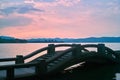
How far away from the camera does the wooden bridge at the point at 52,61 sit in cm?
1748

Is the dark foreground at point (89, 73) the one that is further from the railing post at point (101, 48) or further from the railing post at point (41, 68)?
the railing post at point (101, 48)

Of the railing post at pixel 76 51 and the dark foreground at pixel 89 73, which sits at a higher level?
the railing post at pixel 76 51

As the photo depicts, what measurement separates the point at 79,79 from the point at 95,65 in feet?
23.1

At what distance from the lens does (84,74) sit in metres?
22.4

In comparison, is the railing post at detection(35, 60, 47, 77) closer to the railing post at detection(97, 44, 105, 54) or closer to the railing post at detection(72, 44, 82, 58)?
the railing post at detection(72, 44, 82, 58)

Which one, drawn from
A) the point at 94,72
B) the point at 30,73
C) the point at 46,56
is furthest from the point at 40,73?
the point at 94,72

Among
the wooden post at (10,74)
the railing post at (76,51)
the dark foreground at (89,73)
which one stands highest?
the railing post at (76,51)

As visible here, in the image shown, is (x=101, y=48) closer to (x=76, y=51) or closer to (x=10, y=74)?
(x=76, y=51)

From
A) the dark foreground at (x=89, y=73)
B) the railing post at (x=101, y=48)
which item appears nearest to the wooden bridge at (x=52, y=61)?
the railing post at (x=101, y=48)

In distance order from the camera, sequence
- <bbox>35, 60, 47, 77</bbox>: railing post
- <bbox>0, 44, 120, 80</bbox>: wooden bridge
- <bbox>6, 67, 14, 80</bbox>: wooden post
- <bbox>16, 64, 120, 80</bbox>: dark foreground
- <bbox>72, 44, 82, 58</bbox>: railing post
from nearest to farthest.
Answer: <bbox>6, 67, 14, 80</bbox>: wooden post < <bbox>0, 44, 120, 80</bbox>: wooden bridge < <bbox>35, 60, 47, 77</bbox>: railing post < <bbox>16, 64, 120, 80</bbox>: dark foreground < <bbox>72, 44, 82, 58</bbox>: railing post

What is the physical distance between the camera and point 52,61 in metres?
20.2

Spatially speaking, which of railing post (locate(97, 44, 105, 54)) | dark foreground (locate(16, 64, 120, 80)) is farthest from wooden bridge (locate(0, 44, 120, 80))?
dark foreground (locate(16, 64, 120, 80))

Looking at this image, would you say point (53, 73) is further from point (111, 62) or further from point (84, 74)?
point (111, 62)

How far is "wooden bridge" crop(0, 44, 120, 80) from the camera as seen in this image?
57.3 ft
